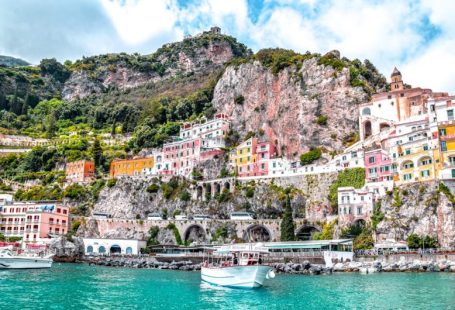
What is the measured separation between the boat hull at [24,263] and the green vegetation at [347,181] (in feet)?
139

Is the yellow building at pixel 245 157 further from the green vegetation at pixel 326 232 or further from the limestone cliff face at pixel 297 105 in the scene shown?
the green vegetation at pixel 326 232

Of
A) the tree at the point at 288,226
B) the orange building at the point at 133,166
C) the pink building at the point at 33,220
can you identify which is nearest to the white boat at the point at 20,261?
the pink building at the point at 33,220

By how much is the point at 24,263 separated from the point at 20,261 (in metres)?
0.56

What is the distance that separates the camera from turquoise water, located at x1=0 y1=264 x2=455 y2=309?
31.4 meters

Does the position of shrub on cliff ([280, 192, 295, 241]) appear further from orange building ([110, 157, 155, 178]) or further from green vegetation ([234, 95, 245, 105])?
orange building ([110, 157, 155, 178])

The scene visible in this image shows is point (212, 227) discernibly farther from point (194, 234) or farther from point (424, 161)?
point (424, 161)

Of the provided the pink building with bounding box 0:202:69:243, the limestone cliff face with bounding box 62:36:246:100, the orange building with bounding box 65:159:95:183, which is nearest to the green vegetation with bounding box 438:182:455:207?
the pink building with bounding box 0:202:69:243

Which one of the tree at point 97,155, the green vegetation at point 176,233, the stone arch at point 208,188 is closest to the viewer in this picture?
the green vegetation at point 176,233

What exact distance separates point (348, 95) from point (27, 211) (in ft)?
206

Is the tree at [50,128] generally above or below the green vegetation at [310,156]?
above

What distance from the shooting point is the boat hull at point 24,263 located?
2245 inches

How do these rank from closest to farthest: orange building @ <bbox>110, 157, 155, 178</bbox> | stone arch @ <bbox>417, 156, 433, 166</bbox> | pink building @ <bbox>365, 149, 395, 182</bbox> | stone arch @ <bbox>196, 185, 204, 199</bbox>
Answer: stone arch @ <bbox>417, 156, 433, 166</bbox>, pink building @ <bbox>365, 149, 395, 182</bbox>, stone arch @ <bbox>196, 185, 204, 199</bbox>, orange building @ <bbox>110, 157, 155, 178</bbox>

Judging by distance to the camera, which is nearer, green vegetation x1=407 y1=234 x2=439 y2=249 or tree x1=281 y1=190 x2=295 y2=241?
green vegetation x1=407 y1=234 x2=439 y2=249

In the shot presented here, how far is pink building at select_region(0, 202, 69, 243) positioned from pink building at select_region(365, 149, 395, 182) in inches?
2121
